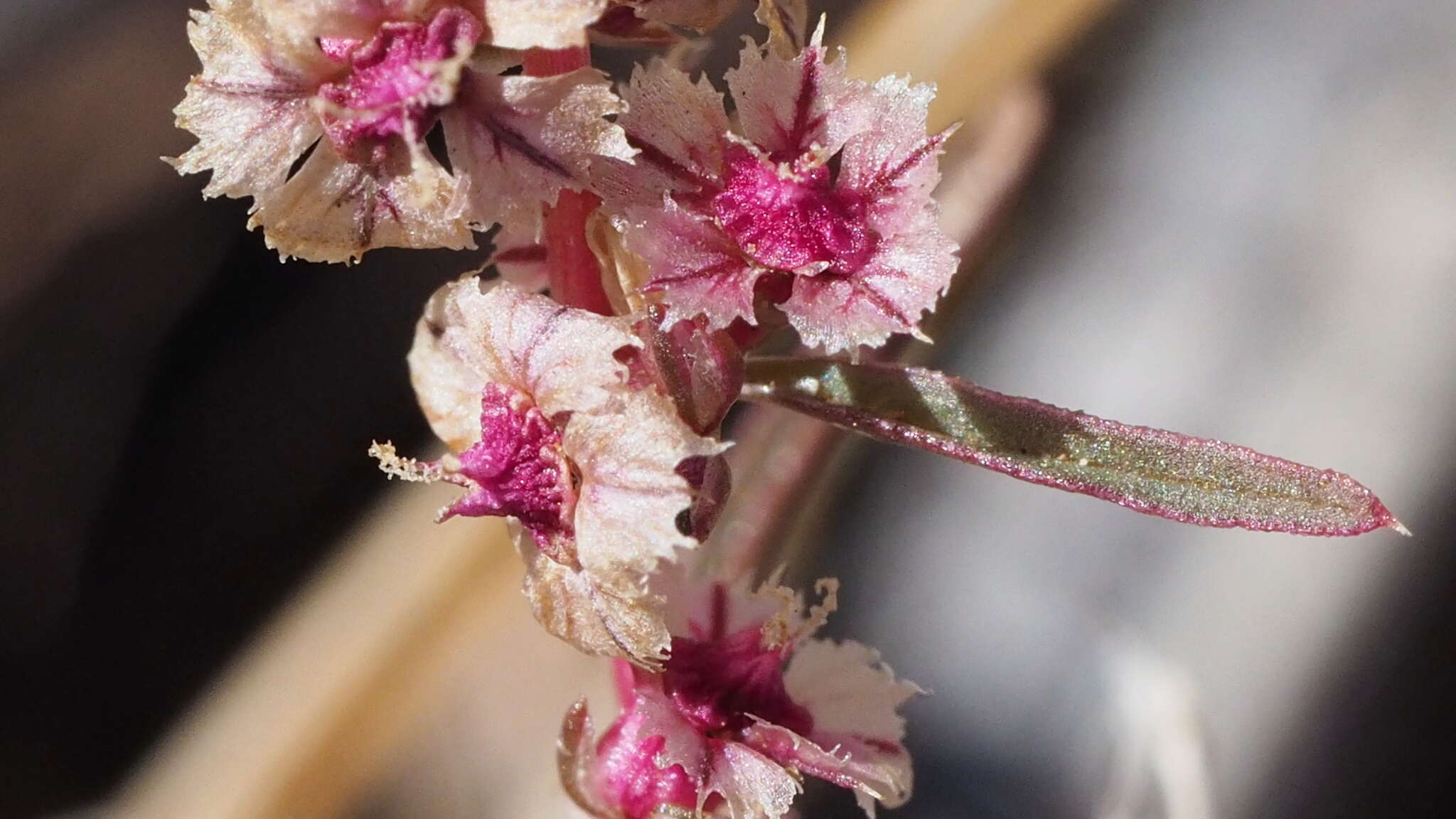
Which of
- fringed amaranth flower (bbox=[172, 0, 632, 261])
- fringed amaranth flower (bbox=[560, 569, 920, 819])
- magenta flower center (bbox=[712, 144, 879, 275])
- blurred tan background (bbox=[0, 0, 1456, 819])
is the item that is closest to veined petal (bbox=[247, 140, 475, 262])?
fringed amaranth flower (bbox=[172, 0, 632, 261])

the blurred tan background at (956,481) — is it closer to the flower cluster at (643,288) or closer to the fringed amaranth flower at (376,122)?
the flower cluster at (643,288)

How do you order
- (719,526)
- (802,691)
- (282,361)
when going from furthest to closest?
1. (282,361)
2. (719,526)
3. (802,691)

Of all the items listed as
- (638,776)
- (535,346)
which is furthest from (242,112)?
(638,776)

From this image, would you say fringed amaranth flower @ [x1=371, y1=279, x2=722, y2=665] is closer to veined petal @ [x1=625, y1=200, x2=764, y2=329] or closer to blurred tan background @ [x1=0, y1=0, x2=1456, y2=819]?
veined petal @ [x1=625, y1=200, x2=764, y2=329]

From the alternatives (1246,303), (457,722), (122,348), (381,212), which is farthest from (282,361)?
(1246,303)

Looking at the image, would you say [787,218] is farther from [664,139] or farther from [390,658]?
[390,658]

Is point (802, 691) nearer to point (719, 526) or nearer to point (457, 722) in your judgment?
point (719, 526)
